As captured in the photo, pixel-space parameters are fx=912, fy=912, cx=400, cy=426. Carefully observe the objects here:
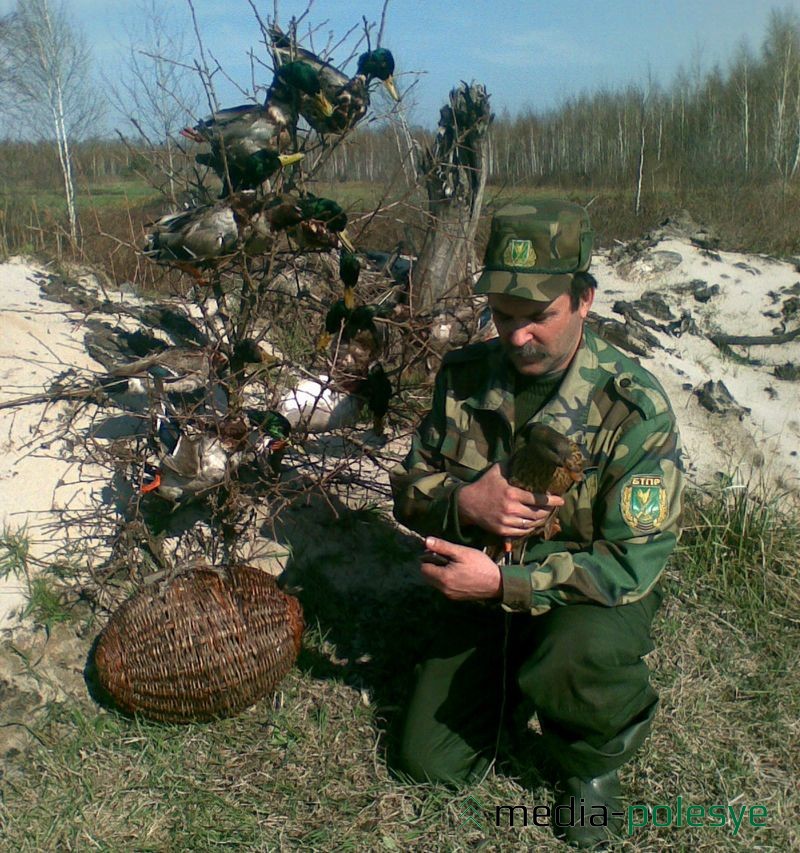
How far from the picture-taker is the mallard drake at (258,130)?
10.7 ft

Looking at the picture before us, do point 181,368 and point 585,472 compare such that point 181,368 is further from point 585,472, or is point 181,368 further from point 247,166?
point 585,472

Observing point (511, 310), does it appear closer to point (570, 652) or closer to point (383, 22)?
point (570, 652)

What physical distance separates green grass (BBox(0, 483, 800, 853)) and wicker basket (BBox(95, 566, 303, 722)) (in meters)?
0.14

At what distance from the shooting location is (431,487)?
10.0 feet

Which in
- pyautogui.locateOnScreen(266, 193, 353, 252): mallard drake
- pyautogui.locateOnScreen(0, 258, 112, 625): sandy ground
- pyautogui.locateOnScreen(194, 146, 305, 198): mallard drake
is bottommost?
pyautogui.locateOnScreen(0, 258, 112, 625): sandy ground

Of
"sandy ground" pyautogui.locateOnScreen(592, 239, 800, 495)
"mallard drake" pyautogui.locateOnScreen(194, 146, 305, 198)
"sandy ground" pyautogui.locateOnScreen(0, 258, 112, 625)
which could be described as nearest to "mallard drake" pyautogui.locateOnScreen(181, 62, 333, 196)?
"mallard drake" pyautogui.locateOnScreen(194, 146, 305, 198)

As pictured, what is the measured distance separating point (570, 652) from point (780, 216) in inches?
367

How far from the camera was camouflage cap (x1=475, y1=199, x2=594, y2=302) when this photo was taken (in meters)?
2.73

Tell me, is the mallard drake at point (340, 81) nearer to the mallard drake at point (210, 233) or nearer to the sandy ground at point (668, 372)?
the mallard drake at point (210, 233)

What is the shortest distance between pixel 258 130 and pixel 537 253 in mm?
1241

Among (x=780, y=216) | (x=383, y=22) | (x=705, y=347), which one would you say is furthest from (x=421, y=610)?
(x=780, y=216)

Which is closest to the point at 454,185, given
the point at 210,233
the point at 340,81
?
the point at 340,81

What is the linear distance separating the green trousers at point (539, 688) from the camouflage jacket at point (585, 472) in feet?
0.42

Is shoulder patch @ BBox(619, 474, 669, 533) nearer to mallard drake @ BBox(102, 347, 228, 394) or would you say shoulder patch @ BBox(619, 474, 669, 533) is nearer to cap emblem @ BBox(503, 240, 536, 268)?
cap emblem @ BBox(503, 240, 536, 268)
